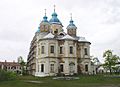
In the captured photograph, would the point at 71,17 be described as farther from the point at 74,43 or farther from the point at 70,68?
the point at 70,68

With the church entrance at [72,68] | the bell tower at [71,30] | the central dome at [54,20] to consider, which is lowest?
the church entrance at [72,68]

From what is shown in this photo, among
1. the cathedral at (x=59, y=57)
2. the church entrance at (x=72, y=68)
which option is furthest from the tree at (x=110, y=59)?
the church entrance at (x=72, y=68)

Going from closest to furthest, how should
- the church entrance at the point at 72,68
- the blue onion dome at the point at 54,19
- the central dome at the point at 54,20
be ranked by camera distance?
the church entrance at the point at 72,68
the central dome at the point at 54,20
the blue onion dome at the point at 54,19

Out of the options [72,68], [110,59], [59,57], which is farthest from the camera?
[110,59]

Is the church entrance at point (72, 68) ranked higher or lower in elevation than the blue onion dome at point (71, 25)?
lower

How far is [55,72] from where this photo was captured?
56.0m

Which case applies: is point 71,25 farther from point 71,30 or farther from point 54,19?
point 54,19

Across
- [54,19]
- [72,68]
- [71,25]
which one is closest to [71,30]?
[71,25]

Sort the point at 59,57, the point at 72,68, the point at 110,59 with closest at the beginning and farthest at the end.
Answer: the point at 72,68, the point at 59,57, the point at 110,59

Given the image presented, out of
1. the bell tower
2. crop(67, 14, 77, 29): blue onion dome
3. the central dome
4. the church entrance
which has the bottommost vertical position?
the church entrance

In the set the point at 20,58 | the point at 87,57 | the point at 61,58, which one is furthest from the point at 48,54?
the point at 20,58

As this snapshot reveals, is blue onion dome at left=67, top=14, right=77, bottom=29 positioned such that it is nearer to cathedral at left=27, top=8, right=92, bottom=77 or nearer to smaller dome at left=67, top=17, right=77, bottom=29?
smaller dome at left=67, top=17, right=77, bottom=29

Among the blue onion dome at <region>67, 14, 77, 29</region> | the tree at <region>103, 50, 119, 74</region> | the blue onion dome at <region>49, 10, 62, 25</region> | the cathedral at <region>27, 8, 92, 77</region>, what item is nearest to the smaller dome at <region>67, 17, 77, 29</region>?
the blue onion dome at <region>67, 14, 77, 29</region>

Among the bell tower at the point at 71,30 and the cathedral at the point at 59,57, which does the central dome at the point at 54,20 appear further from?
the cathedral at the point at 59,57
